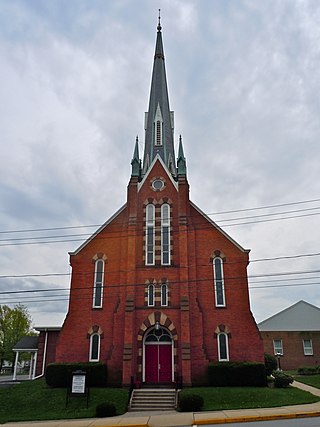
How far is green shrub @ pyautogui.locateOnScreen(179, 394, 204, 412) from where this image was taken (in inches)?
706

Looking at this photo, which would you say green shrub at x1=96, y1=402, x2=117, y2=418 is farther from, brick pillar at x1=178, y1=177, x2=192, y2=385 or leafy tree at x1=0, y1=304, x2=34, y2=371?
leafy tree at x1=0, y1=304, x2=34, y2=371

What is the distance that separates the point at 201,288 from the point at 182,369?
5395 millimetres

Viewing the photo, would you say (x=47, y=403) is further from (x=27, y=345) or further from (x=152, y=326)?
(x=27, y=345)

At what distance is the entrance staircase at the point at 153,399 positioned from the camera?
1955 cm

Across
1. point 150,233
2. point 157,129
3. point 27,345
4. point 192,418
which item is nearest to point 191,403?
point 192,418

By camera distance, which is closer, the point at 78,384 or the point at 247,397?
the point at 78,384

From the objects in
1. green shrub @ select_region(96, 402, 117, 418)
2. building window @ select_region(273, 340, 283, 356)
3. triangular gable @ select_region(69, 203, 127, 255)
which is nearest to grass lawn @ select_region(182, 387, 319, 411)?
green shrub @ select_region(96, 402, 117, 418)

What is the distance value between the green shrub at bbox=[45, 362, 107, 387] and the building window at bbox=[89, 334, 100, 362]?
151 centimetres

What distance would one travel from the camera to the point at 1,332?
50.6m

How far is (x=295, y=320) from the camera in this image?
133 ft

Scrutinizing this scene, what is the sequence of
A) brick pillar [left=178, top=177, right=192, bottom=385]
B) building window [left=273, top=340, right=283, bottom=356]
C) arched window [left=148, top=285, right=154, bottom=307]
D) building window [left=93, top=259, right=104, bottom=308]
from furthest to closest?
building window [left=273, top=340, right=283, bottom=356]
building window [left=93, top=259, right=104, bottom=308]
arched window [left=148, top=285, right=154, bottom=307]
brick pillar [left=178, top=177, right=192, bottom=385]

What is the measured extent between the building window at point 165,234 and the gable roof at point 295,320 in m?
19.5

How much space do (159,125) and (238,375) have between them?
21653mm

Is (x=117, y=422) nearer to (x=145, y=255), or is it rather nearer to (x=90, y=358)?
(x=90, y=358)
